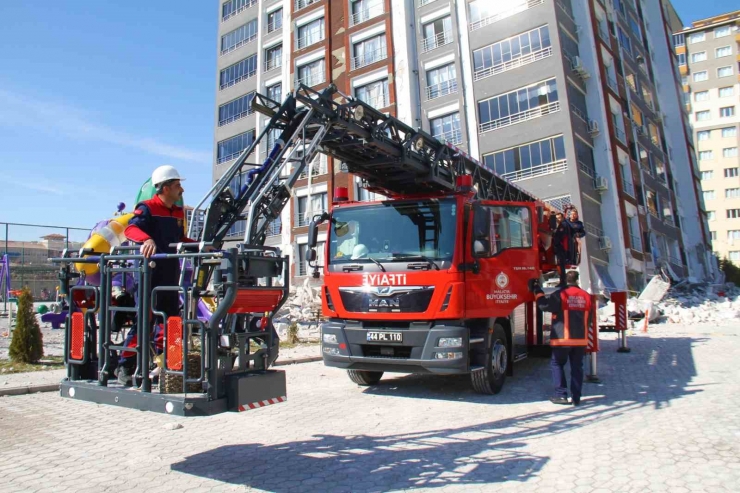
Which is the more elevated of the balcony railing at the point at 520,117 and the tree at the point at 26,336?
the balcony railing at the point at 520,117

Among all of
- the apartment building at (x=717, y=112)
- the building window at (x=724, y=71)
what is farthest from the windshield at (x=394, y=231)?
the building window at (x=724, y=71)

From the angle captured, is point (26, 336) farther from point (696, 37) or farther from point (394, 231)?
point (696, 37)

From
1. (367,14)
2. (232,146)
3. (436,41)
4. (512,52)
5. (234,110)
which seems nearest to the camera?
(512,52)

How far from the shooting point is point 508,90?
91.6ft

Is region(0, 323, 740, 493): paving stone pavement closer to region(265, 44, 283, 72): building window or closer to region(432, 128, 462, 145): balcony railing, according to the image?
region(432, 128, 462, 145): balcony railing

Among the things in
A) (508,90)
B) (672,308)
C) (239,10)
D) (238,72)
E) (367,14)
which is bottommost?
(672,308)

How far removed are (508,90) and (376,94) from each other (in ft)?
27.8

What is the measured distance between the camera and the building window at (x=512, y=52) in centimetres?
2681

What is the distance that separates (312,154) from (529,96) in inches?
882

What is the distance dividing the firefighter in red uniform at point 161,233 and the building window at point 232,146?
35387mm

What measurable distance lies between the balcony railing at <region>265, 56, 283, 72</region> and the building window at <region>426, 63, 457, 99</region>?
1249 cm

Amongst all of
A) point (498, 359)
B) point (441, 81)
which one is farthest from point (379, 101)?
point (498, 359)

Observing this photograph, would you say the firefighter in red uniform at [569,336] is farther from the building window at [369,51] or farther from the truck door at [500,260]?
the building window at [369,51]

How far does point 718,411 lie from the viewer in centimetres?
670
